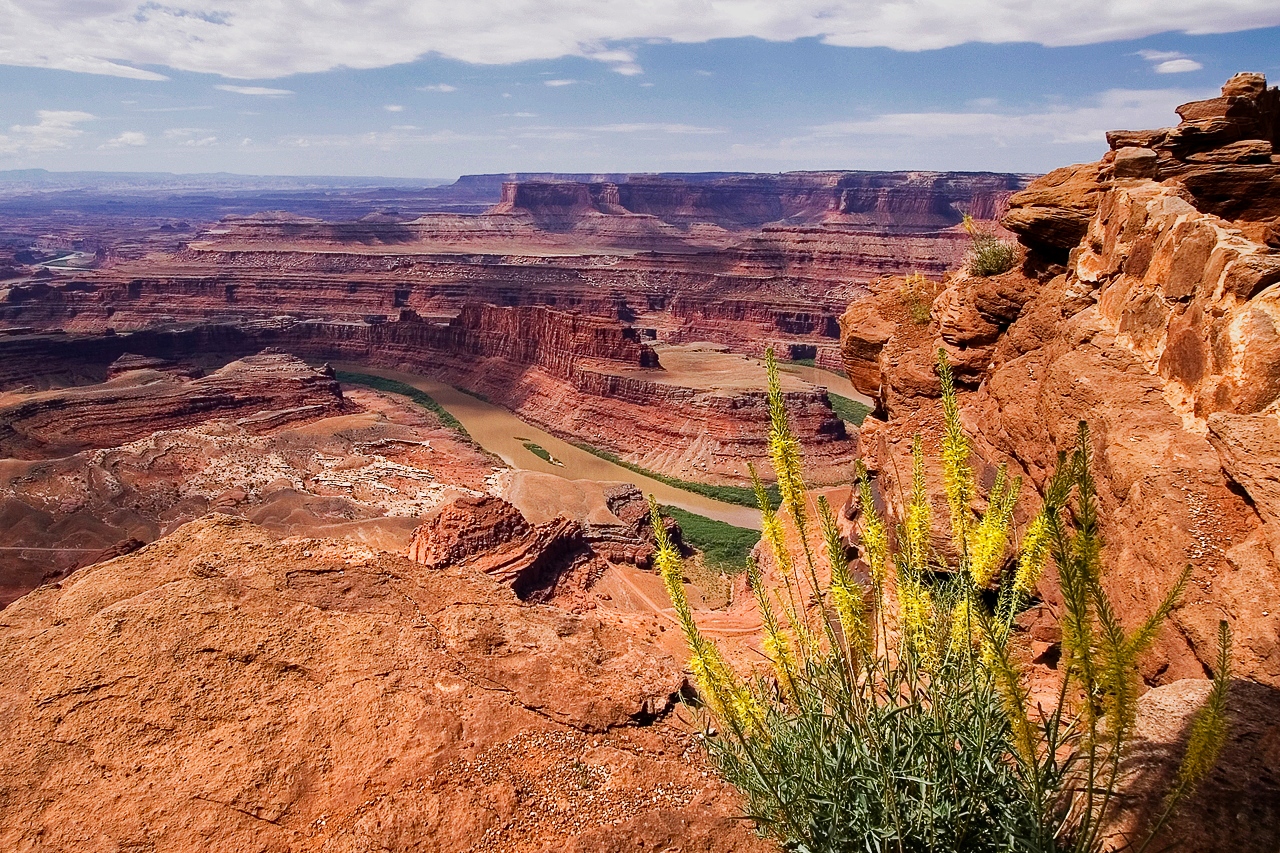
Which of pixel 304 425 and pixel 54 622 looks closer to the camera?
pixel 54 622

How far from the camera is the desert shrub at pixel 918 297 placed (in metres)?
17.0

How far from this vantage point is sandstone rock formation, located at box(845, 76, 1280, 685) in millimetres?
6867

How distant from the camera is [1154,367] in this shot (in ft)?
30.5

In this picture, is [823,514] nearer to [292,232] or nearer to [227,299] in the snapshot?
[227,299]

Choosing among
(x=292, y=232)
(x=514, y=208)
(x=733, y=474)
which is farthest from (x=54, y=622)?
(x=514, y=208)

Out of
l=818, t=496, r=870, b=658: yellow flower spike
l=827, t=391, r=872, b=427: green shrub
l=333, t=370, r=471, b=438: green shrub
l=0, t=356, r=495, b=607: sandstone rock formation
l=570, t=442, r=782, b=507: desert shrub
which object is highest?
l=818, t=496, r=870, b=658: yellow flower spike

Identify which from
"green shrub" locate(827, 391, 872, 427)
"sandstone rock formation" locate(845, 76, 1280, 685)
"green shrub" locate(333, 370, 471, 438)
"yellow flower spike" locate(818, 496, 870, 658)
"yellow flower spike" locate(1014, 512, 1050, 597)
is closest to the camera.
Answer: "yellow flower spike" locate(1014, 512, 1050, 597)

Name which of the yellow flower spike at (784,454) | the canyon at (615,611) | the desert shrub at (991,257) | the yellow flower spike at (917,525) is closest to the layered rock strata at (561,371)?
the canyon at (615,611)

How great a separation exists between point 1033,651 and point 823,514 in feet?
25.0

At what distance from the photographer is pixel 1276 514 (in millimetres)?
6344

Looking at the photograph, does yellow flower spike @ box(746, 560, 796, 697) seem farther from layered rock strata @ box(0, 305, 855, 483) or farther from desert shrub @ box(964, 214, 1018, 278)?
layered rock strata @ box(0, 305, 855, 483)

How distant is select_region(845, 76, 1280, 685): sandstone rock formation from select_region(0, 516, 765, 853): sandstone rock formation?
13.1ft

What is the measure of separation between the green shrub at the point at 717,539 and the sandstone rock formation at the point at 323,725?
25.0 metres

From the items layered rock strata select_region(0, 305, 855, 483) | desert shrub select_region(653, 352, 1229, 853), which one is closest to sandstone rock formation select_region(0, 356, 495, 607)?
layered rock strata select_region(0, 305, 855, 483)
